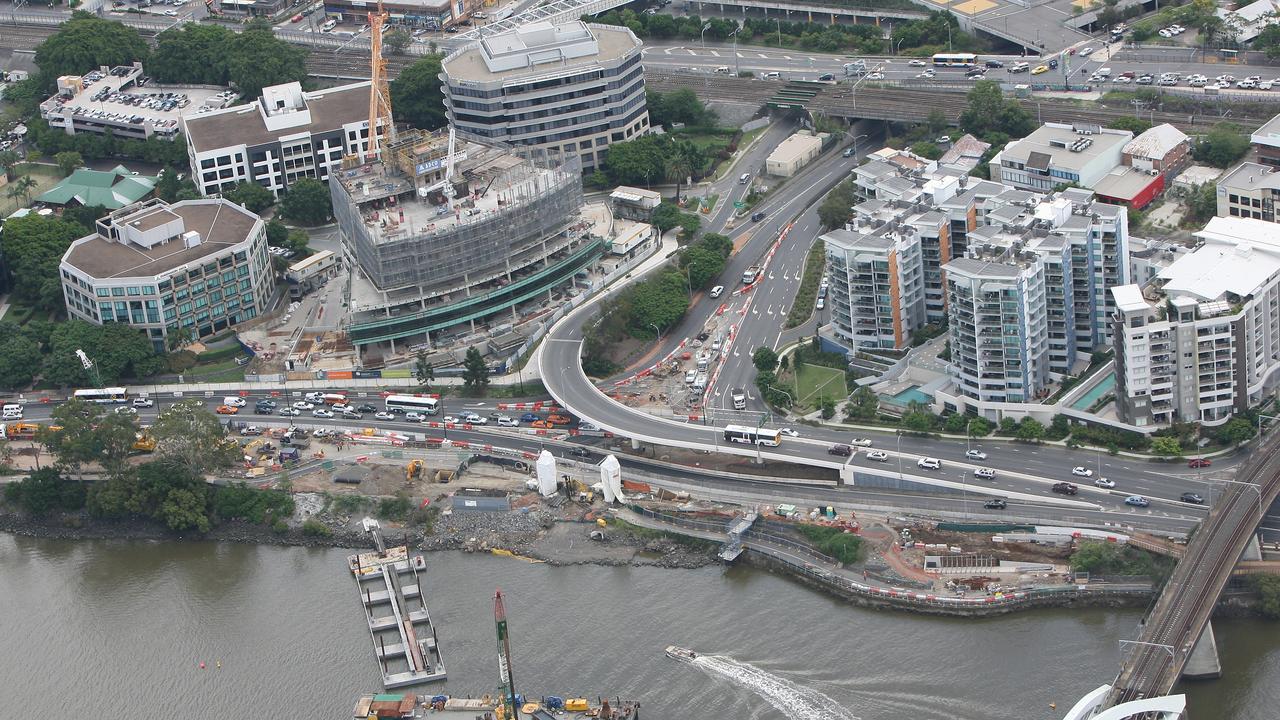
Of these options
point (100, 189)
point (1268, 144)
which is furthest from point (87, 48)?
point (1268, 144)

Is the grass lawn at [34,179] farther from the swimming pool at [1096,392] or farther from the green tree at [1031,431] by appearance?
the swimming pool at [1096,392]

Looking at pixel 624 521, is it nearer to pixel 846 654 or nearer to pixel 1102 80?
pixel 846 654

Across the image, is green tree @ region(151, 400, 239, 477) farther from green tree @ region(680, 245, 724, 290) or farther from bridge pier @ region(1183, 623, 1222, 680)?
bridge pier @ region(1183, 623, 1222, 680)

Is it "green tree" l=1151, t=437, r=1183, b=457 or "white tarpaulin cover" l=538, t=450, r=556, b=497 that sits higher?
"green tree" l=1151, t=437, r=1183, b=457

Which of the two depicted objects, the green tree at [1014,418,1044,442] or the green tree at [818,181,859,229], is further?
the green tree at [818,181,859,229]

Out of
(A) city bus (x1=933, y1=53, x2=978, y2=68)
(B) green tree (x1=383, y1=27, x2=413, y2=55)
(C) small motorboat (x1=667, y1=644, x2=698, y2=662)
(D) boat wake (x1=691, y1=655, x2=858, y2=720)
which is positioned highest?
(B) green tree (x1=383, y1=27, x2=413, y2=55)

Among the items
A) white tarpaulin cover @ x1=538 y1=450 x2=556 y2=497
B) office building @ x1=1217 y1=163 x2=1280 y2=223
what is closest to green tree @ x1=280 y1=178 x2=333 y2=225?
white tarpaulin cover @ x1=538 y1=450 x2=556 y2=497

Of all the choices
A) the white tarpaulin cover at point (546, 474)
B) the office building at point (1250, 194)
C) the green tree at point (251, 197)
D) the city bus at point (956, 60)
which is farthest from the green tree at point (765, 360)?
the city bus at point (956, 60)
